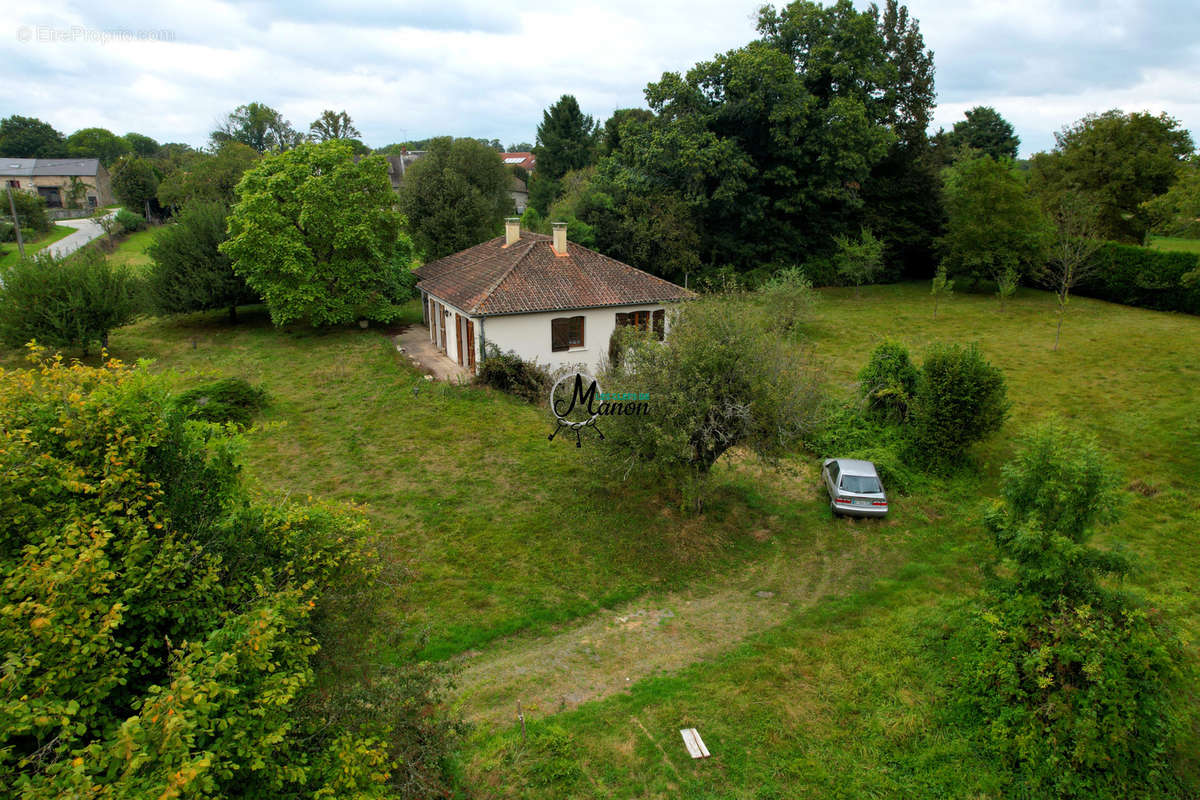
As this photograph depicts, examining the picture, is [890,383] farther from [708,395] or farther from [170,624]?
[170,624]

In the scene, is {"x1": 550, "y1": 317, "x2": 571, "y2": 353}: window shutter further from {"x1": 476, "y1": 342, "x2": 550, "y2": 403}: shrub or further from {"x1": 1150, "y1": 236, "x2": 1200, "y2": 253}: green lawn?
{"x1": 1150, "y1": 236, "x2": 1200, "y2": 253}: green lawn

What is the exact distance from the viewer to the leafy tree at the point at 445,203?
1453 inches

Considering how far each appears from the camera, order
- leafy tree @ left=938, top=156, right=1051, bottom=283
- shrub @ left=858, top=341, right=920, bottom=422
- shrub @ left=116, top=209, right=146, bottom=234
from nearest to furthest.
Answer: shrub @ left=858, top=341, right=920, bottom=422 < leafy tree @ left=938, top=156, right=1051, bottom=283 < shrub @ left=116, top=209, right=146, bottom=234

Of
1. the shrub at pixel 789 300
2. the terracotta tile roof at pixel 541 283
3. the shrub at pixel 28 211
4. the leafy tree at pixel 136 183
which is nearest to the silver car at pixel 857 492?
the terracotta tile roof at pixel 541 283

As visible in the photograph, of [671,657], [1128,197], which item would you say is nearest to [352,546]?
[671,657]

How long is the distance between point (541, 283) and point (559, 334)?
2.15 metres

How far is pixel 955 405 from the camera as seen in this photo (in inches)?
665

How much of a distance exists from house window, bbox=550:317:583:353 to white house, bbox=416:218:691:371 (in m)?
0.04

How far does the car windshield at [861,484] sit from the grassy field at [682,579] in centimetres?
83

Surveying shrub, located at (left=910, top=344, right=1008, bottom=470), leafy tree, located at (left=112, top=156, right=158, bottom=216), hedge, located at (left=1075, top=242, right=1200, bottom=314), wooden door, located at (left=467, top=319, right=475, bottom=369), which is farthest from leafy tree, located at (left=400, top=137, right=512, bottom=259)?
leafy tree, located at (left=112, top=156, right=158, bottom=216)

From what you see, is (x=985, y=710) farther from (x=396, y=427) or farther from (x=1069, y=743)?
(x=396, y=427)

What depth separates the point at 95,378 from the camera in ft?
21.3

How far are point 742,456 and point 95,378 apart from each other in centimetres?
1549

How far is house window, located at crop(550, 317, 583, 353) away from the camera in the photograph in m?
24.1
